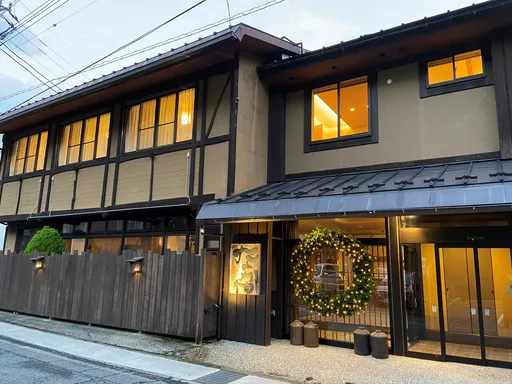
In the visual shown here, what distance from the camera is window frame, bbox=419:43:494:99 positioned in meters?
7.72

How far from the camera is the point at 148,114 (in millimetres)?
11383

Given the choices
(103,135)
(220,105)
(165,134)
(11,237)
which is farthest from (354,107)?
(11,237)

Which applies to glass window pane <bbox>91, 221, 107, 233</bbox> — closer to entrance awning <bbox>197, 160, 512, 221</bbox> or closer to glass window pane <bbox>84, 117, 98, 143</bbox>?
glass window pane <bbox>84, 117, 98, 143</bbox>

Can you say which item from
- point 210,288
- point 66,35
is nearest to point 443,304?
point 210,288

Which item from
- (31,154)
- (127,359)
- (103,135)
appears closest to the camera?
(127,359)

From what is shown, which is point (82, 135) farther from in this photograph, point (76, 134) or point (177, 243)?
point (177, 243)

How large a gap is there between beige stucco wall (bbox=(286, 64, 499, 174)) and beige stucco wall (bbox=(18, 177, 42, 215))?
33.7ft

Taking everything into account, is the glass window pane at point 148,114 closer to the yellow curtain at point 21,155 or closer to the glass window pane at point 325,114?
the glass window pane at point 325,114

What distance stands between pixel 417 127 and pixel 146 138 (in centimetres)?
736

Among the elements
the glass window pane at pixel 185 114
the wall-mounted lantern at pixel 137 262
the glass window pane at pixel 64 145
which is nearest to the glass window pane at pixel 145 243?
the wall-mounted lantern at pixel 137 262

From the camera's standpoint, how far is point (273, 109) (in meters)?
10.2

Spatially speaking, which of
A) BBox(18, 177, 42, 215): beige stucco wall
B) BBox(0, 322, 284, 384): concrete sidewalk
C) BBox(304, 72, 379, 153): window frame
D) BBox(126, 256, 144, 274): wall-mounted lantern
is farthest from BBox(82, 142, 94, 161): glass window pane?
BBox(304, 72, 379, 153): window frame

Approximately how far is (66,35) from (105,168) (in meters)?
7.91

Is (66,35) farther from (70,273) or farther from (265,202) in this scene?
(265,202)
